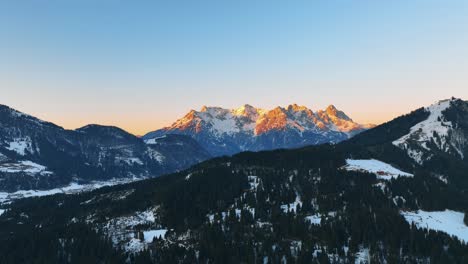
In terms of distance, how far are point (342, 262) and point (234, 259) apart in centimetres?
4790

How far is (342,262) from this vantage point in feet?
620

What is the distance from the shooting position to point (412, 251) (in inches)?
7766

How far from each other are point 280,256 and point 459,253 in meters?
78.5

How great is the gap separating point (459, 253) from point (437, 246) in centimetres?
916

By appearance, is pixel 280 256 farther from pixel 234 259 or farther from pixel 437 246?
pixel 437 246

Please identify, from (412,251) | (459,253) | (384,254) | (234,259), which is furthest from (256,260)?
(459,253)

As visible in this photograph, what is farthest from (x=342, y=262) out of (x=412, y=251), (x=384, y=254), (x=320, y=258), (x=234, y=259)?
(x=234, y=259)

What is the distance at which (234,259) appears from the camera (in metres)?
198

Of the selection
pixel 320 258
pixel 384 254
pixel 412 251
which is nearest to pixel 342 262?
pixel 320 258

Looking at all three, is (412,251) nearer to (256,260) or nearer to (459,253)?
(459,253)

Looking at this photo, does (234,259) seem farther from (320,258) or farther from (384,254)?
(384,254)

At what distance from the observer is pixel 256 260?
198 metres

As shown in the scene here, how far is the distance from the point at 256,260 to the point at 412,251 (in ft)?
233

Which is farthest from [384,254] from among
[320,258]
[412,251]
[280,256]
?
[280,256]
